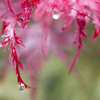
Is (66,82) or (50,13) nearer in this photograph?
(50,13)

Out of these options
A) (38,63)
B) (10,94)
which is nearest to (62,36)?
(38,63)

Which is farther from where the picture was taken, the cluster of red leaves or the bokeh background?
the bokeh background

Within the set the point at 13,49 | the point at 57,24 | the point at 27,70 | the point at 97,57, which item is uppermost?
the point at 13,49

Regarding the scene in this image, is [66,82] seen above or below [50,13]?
below

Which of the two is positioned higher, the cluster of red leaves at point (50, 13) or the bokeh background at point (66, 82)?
the cluster of red leaves at point (50, 13)

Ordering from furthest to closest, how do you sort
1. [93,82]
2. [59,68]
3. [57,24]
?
[59,68]
[93,82]
[57,24]

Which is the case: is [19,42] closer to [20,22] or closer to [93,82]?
[20,22]

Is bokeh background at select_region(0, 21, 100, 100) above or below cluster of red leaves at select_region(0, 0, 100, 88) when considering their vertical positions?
below

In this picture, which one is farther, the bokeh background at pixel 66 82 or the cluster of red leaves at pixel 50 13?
the bokeh background at pixel 66 82
